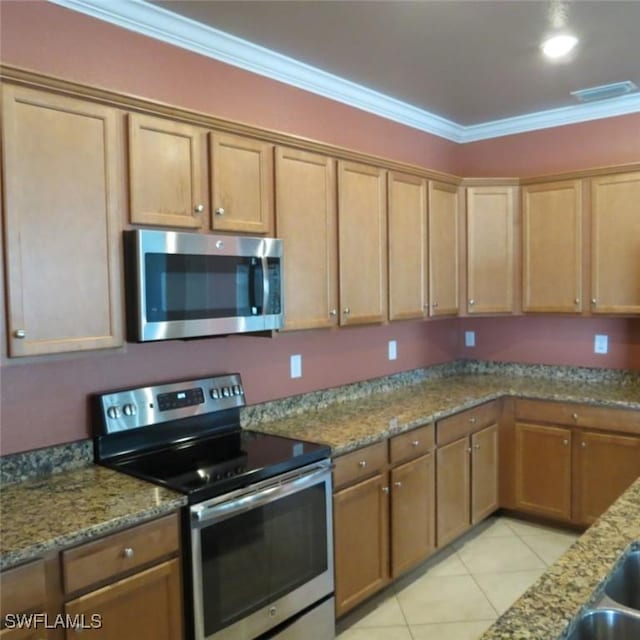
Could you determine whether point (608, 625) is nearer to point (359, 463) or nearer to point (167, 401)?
point (359, 463)

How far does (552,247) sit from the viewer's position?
3.89 metres

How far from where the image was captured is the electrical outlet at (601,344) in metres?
4.00

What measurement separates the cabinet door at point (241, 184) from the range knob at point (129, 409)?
810 mm

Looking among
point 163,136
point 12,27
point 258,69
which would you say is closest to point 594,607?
point 163,136

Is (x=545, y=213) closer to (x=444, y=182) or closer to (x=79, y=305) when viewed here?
(x=444, y=182)

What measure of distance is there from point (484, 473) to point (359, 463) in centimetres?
138

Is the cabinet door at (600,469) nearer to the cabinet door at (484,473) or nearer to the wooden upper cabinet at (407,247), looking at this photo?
the cabinet door at (484,473)

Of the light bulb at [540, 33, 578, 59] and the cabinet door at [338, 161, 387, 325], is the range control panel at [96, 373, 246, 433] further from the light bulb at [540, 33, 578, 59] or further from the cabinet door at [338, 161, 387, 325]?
the light bulb at [540, 33, 578, 59]

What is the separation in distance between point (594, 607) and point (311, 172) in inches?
86.1

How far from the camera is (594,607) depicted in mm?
1189

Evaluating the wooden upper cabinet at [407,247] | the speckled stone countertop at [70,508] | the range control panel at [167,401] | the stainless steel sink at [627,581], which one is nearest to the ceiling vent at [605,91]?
the wooden upper cabinet at [407,247]

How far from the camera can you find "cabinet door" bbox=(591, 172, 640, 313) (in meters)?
3.59

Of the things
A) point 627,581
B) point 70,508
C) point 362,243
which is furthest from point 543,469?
point 70,508

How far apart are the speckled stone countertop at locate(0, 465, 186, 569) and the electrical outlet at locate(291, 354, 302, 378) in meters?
1.23
